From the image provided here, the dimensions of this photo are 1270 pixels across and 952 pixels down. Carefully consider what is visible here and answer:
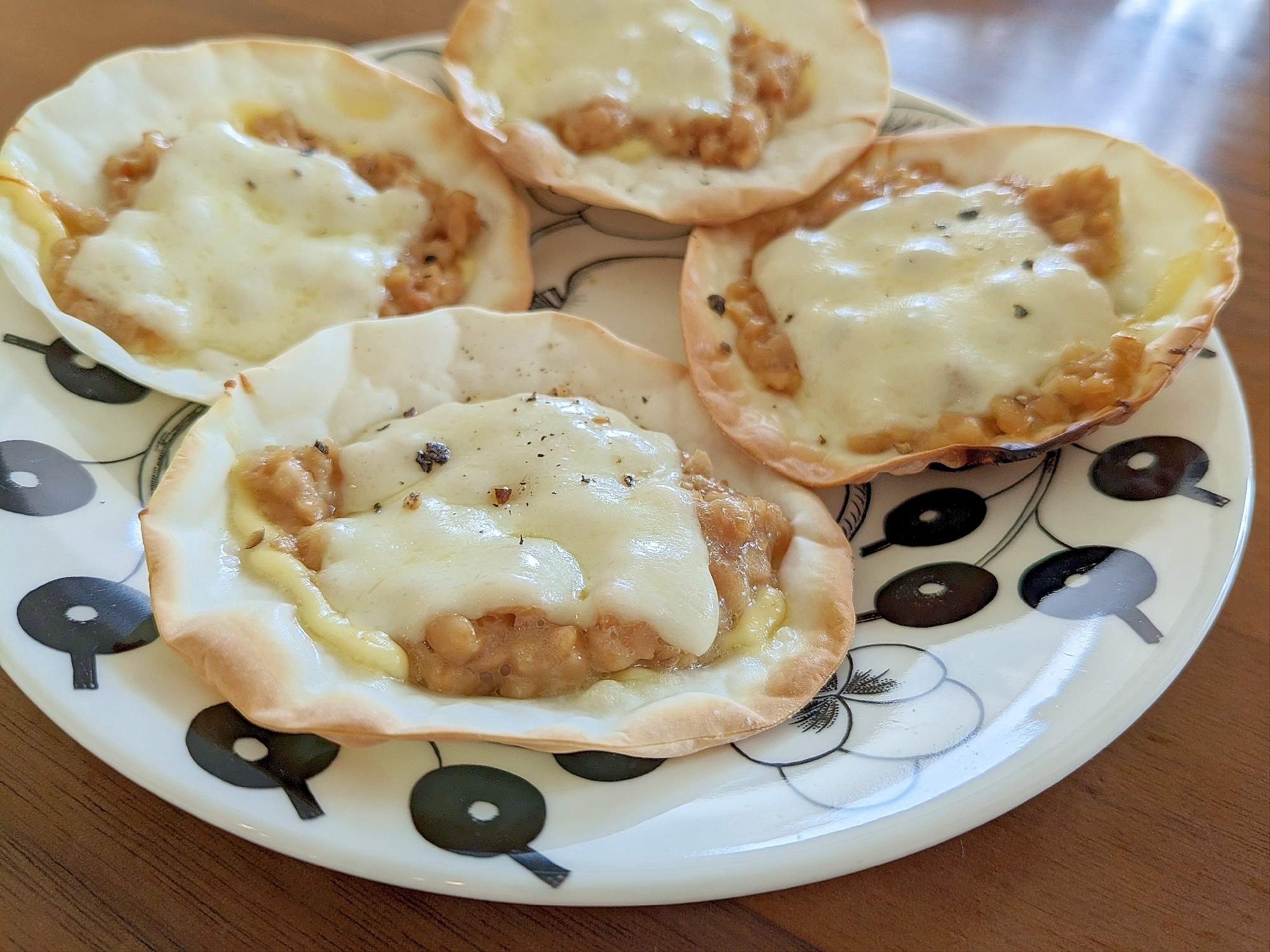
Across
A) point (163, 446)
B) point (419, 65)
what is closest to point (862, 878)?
point (163, 446)

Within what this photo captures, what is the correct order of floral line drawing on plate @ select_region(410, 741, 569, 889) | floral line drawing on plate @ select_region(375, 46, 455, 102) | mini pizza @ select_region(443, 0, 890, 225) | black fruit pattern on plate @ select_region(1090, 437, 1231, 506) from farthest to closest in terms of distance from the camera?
floral line drawing on plate @ select_region(375, 46, 455, 102)
mini pizza @ select_region(443, 0, 890, 225)
black fruit pattern on plate @ select_region(1090, 437, 1231, 506)
floral line drawing on plate @ select_region(410, 741, 569, 889)

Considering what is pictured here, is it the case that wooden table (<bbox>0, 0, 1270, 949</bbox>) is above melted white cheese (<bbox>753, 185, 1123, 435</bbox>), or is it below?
below

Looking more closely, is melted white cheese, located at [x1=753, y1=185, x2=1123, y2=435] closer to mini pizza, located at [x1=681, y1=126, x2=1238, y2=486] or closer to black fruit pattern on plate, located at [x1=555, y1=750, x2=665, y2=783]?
mini pizza, located at [x1=681, y1=126, x2=1238, y2=486]

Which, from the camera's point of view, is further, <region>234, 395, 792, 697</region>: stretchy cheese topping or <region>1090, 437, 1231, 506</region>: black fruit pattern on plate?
<region>1090, 437, 1231, 506</region>: black fruit pattern on plate

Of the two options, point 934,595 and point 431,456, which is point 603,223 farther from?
point 934,595

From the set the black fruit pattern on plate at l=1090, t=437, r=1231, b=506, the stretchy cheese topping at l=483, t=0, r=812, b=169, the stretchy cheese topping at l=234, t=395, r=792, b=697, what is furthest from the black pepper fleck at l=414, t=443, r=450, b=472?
the black fruit pattern on plate at l=1090, t=437, r=1231, b=506

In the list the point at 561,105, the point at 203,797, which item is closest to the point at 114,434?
the point at 203,797

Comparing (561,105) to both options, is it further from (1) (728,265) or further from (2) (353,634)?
(2) (353,634)

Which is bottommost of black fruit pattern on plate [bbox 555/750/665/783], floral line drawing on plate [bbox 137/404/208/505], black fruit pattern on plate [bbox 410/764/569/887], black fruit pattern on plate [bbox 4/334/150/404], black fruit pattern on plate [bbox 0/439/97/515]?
floral line drawing on plate [bbox 137/404/208/505]

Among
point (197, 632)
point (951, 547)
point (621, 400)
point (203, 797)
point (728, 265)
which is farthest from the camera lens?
point (728, 265)
